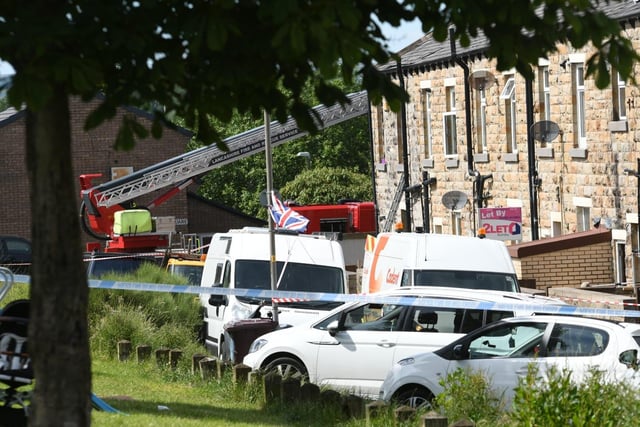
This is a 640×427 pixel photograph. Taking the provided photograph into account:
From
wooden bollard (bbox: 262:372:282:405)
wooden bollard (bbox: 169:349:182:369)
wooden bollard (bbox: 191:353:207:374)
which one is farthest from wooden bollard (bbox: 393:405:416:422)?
wooden bollard (bbox: 169:349:182:369)

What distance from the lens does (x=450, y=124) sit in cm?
3631

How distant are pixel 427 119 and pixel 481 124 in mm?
4068

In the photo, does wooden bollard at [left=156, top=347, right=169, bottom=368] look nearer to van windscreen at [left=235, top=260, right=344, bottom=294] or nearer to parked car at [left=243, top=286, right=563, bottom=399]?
parked car at [left=243, top=286, right=563, bottom=399]

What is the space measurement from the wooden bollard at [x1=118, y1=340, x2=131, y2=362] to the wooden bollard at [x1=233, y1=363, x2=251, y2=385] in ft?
10.8

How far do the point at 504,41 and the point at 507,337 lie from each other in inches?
273

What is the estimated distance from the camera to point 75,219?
22.0 feet

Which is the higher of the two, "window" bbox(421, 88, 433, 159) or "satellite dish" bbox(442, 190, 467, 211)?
"window" bbox(421, 88, 433, 159)

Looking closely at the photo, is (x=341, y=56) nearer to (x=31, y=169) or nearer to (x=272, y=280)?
(x=31, y=169)

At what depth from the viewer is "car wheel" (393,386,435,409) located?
12.7 m

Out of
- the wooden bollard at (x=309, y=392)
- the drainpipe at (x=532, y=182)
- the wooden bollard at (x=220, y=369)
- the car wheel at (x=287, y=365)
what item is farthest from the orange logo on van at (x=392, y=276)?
the drainpipe at (x=532, y=182)

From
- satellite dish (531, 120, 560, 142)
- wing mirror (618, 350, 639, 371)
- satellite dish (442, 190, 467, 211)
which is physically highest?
satellite dish (531, 120, 560, 142)

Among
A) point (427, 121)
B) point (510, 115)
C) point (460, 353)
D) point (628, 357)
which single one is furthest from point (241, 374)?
point (427, 121)

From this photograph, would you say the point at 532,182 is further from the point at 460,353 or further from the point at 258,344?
the point at 460,353

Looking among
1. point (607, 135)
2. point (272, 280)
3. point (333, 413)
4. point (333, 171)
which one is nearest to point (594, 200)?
point (607, 135)
